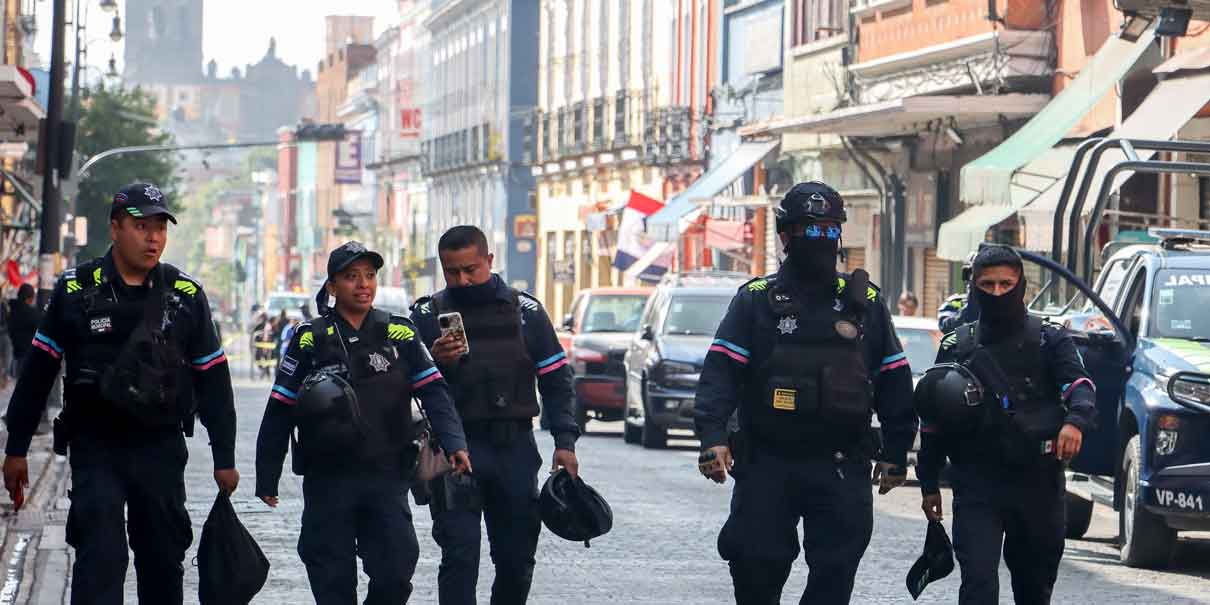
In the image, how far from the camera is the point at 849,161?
41.3 metres

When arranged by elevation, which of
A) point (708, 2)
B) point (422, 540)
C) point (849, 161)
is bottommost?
point (422, 540)

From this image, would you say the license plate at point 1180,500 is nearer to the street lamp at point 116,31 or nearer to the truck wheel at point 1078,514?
the truck wheel at point 1078,514

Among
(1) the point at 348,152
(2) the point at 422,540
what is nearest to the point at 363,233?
(1) the point at 348,152

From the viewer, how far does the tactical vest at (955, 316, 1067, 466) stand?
31.5ft

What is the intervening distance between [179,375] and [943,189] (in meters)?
27.9

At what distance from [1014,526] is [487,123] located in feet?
230

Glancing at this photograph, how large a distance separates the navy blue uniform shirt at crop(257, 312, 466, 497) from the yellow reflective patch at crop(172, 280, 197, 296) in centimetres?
41

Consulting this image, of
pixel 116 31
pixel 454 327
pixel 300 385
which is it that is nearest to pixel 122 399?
pixel 300 385

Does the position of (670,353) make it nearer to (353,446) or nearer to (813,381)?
(353,446)

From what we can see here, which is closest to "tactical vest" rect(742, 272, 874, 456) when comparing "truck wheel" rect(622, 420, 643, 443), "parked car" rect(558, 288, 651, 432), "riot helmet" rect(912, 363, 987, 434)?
"riot helmet" rect(912, 363, 987, 434)

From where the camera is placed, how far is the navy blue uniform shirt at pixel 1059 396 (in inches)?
378

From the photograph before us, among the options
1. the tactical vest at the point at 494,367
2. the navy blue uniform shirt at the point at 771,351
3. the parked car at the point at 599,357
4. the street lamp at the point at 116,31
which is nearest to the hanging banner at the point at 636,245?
the street lamp at the point at 116,31

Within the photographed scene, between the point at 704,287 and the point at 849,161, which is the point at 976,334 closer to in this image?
the point at 704,287

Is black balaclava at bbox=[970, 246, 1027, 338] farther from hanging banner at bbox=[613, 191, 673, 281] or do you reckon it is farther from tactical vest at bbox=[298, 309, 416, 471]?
hanging banner at bbox=[613, 191, 673, 281]
